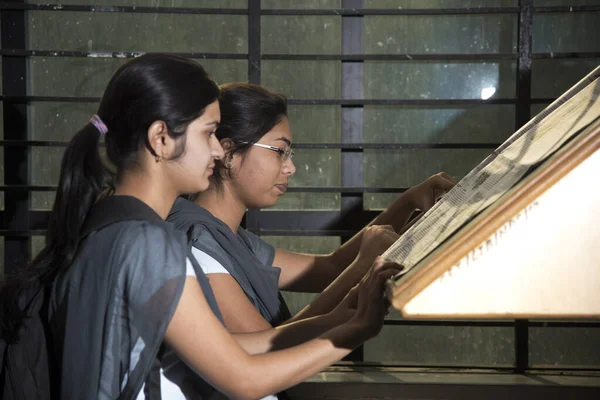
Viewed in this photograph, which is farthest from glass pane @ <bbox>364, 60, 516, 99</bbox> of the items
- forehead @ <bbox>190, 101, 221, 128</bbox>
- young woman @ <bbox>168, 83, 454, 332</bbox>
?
forehead @ <bbox>190, 101, 221, 128</bbox>

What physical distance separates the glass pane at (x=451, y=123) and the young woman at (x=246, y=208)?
4.26 feet

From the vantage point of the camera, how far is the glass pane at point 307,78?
3.18 meters

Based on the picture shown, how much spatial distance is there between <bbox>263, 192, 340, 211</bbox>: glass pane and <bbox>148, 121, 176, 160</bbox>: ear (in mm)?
1994

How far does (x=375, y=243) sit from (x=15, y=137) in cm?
217

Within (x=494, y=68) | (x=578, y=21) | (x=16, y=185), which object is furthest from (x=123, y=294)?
(x=578, y=21)

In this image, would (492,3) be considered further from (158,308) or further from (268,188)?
(158,308)

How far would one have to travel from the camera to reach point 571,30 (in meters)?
3.13

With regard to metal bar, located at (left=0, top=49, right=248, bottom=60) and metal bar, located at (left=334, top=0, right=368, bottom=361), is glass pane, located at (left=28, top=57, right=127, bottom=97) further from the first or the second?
metal bar, located at (left=334, top=0, right=368, bottom=361)

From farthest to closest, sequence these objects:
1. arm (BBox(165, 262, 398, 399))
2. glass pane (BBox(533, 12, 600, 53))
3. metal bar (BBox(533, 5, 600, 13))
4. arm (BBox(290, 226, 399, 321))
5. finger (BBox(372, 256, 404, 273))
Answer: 1. glass pane (BBox(533, 12, 600, 53))
2. metal bar (BBox(533, 5, 600, 13))
3. arm (BBox(290, 226, 399, 321))
4. arm (BBox(165, 262, 398, 399))
5. finger (BBox(372, 256, 404, 273))

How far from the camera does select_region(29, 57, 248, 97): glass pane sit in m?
3.16

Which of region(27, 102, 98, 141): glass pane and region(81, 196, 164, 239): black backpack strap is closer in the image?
region(81, 196, 164, 239): black backpack strap

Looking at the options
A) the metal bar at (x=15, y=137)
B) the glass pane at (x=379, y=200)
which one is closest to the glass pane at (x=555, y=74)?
the glass pane at (x=379, y=200)

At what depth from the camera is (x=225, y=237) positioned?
1650 mm

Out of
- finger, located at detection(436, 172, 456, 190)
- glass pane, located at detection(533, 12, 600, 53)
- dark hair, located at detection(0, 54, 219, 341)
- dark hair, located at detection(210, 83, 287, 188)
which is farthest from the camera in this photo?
glass pane, located at detection(533, 12, 600, 53)
